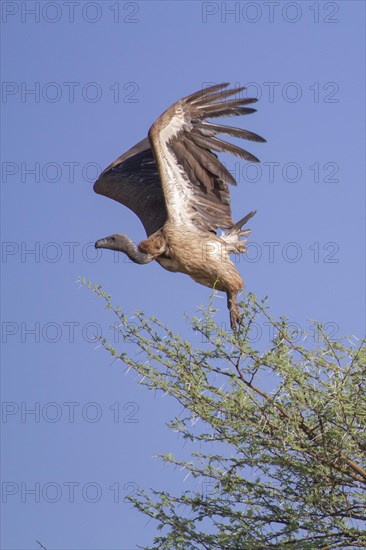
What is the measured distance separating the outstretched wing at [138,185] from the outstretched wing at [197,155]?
67 centimetres

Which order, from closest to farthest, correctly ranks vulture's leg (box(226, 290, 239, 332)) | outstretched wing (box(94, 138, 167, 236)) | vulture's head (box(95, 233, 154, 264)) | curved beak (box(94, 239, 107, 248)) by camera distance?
vulture's leg (box(226, 290, 239, 332)) < vulture's head (box(95, 233, 154, 264)) < curved beak (box(94, 239, 107, 248)) < outstretched wing (box(94, 138, 167, 236))

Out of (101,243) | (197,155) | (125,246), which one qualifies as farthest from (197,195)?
(101,243)

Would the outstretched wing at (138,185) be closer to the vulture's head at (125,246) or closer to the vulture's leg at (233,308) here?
the vulture's head at (125,246)

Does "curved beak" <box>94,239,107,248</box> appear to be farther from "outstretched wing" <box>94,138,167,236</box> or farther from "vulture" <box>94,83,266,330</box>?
"outstretched wing" <box>94,138,167,236</box>

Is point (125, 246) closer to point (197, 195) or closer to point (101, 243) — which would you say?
point (101, 243)

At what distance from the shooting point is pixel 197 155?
33.0ft

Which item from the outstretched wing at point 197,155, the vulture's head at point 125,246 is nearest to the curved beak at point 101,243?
the vulture's head at point 125,246

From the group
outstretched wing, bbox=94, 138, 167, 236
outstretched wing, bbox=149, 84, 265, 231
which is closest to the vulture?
outstretched wing, bbox=149, 84, 265, 231

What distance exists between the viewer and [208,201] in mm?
10383

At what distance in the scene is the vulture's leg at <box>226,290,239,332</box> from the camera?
980 cm

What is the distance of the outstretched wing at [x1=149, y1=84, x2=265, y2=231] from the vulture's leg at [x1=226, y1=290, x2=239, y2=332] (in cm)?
70

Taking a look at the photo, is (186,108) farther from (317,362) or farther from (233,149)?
(317,362)

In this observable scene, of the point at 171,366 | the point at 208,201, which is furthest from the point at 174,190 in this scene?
the point at 171,366

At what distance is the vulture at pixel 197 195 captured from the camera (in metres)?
9.88
